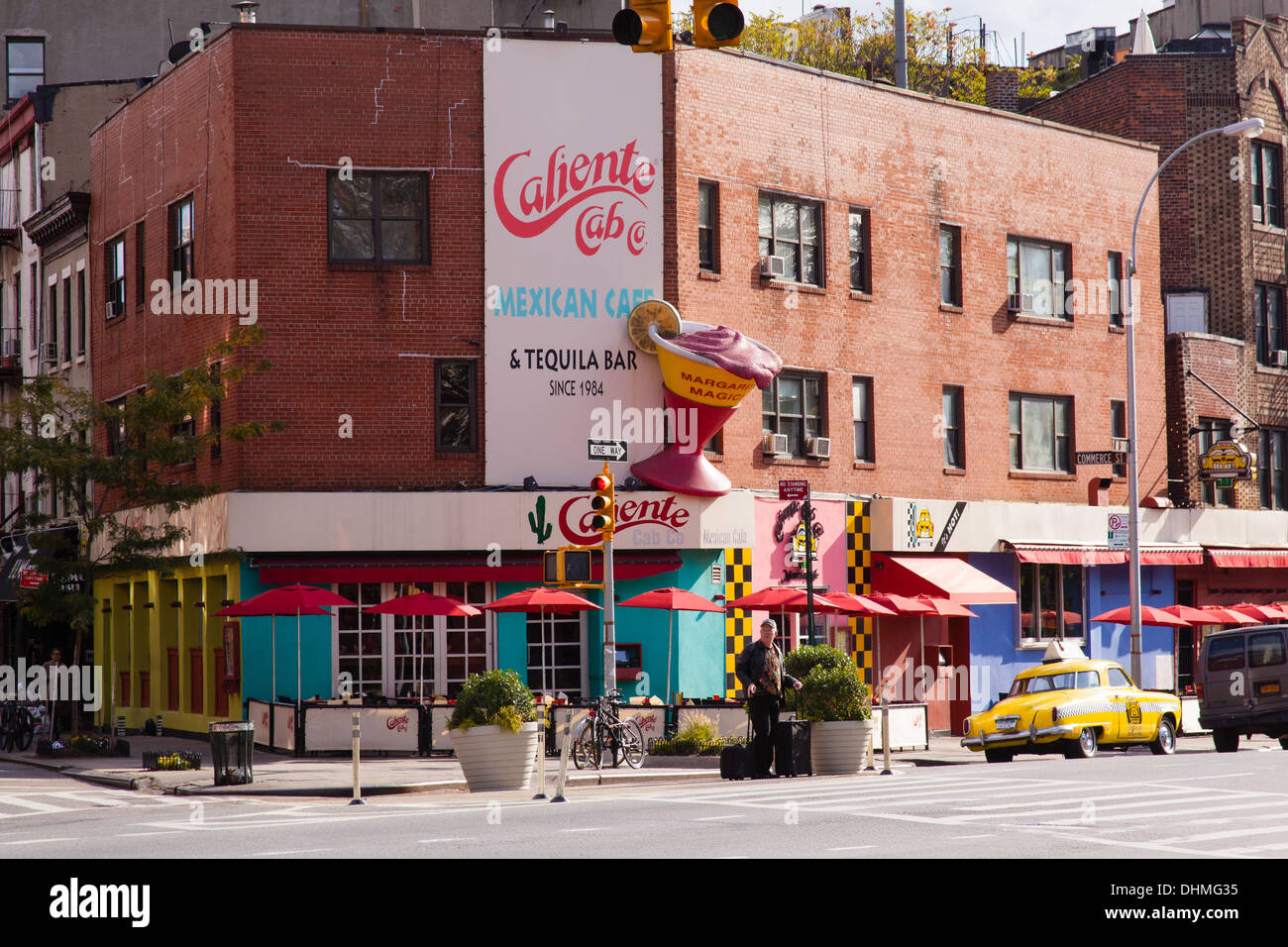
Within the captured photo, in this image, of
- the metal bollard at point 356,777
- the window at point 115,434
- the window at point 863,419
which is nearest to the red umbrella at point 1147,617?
the window at point 863,419

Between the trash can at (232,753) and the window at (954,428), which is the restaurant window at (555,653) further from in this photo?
the window at (954,428)

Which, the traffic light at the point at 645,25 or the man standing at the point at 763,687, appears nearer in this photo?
the traffic light at the point at 645,25

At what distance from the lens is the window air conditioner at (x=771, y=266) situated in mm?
32438

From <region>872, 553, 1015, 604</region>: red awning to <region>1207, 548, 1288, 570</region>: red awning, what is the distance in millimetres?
8207

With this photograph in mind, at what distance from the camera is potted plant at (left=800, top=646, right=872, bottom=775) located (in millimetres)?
22031

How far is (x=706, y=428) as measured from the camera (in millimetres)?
30859

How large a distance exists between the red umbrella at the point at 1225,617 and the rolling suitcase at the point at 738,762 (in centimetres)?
1849

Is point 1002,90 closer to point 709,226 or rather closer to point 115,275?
point 709,226

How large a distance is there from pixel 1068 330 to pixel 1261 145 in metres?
9.70

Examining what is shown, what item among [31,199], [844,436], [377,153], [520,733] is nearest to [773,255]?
[844,436]

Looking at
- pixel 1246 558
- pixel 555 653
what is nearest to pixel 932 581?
Answer: pixel 555 653

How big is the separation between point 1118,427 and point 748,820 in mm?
26791

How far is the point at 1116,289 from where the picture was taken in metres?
39.6

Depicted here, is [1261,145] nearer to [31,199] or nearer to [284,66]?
[284,66]
